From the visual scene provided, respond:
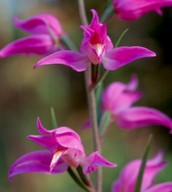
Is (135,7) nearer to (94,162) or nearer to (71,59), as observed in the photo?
(71,59)

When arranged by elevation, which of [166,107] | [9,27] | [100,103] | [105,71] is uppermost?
[105,71]

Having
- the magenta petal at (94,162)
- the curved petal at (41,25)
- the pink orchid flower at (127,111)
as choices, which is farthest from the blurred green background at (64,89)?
the magenta petal at (94,162)

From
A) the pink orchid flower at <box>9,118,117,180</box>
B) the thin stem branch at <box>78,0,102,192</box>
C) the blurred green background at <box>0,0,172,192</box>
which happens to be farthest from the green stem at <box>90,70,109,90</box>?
the blurred green background at <box>0,0,172,192</box>

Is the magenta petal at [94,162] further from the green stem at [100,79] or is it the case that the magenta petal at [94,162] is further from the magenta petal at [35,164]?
the green stem at [100,79]

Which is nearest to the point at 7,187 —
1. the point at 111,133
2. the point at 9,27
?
the point at 111,133

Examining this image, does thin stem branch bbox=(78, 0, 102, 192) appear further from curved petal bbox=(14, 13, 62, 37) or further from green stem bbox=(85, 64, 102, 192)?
curved petal bbox=(14, 13, 62, 37)

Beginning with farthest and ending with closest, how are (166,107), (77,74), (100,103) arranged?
(77,74), (166,107), (100,103)

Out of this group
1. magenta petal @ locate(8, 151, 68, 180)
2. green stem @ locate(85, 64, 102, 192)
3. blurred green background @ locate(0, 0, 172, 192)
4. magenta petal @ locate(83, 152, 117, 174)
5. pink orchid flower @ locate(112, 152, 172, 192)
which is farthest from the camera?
blurred green background @ locate(0, 0, 172, 192)

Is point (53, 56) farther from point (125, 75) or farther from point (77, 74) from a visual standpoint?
point (77, 74)
